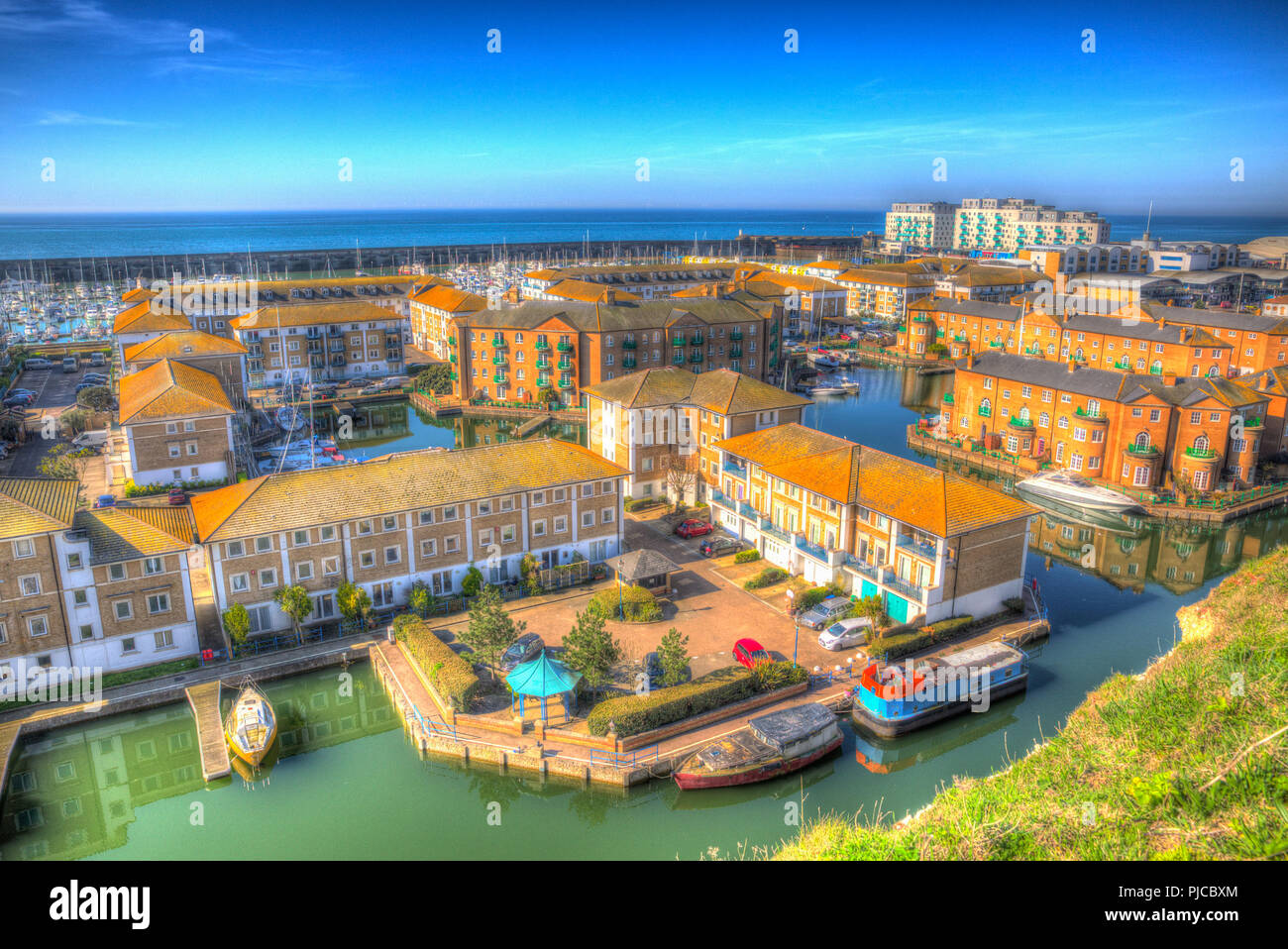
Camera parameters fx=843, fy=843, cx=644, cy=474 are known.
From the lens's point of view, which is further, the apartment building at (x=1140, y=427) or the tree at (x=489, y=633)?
the apartment building at (x=1140, y=427)

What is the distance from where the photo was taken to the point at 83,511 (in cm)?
2611

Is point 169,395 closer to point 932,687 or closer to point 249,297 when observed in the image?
point 249,297

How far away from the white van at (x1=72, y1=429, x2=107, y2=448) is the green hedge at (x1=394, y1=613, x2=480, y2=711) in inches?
1352

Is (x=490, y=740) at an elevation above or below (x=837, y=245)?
below

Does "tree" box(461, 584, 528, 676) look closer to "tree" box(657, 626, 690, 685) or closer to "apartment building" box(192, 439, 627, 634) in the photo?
"tree" box(657, 626, 690, 685)

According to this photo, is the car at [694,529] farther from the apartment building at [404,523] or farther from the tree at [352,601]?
the tree at [352,601]

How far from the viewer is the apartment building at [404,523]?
27.2m

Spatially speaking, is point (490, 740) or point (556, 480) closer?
point (490, 740)

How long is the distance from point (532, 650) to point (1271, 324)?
61137 millimetres

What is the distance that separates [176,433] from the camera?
141ft

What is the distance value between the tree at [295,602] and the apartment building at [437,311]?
4324 cm

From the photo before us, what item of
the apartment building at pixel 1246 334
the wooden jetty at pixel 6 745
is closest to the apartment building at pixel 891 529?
the wooden jetty at pixel 6 745

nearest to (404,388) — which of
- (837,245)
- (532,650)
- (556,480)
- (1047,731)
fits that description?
(556,480)
